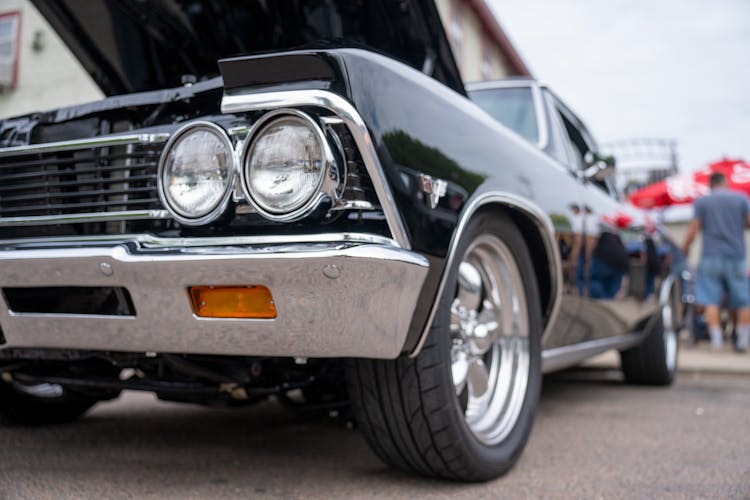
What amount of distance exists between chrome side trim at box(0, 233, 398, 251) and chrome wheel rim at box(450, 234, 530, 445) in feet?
2.09

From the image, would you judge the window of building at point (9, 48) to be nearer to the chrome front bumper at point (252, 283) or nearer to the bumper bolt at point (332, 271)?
the chrome front bumper at point (252, 283)

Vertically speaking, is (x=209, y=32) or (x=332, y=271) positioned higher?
A: (x=209, y=32)

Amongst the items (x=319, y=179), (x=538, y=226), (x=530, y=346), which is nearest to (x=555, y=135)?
(x=538, y=226)

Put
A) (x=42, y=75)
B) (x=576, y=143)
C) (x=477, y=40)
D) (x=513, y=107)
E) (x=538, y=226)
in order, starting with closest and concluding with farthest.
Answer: (x=538, y=226) < (x=513, y=107) < (x=576, y=143) < (x=42, y=75) < (x=477, y=40)

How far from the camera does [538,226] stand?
2578mm

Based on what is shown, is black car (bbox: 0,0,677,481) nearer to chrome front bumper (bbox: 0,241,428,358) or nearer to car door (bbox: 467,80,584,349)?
chrome front bumper (bbox: 0,241,428,358)

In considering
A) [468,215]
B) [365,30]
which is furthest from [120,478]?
[365,30]

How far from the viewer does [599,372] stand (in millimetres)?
5543

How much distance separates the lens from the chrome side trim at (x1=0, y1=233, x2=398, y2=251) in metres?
1.66

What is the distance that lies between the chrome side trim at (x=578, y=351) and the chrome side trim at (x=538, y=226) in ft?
0.37

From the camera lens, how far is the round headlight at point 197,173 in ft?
5.78

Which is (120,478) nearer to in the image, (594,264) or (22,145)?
(22,145)

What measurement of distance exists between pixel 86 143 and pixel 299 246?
705 millimetres

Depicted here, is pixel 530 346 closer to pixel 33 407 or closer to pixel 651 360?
pixel 33 407
